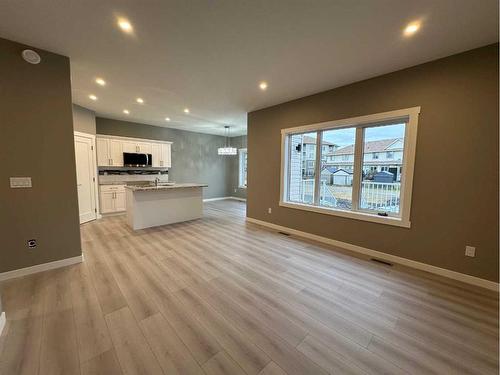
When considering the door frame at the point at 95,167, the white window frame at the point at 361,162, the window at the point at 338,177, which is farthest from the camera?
the door frame at the point at 95,167

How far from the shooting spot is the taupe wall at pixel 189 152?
6328mm

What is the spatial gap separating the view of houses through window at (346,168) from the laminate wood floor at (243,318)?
3.55 ft

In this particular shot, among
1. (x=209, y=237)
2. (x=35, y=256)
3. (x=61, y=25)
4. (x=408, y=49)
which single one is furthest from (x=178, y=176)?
(x=408, y=49)

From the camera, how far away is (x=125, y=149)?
19.9ft

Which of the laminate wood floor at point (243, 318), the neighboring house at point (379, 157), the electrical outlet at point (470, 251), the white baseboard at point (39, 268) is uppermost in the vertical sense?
the neighboring house at point (379, 157)

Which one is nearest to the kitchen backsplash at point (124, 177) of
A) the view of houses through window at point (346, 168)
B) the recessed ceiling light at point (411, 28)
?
the view of houses through window at point (346, 168)

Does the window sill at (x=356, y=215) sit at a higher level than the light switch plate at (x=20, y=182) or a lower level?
lower

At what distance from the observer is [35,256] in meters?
2.67

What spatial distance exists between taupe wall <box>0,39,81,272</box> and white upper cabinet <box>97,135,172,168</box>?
328 cm

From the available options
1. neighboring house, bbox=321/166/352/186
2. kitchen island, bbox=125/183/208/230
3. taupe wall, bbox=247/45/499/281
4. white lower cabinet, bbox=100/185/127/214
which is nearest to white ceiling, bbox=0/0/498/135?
taupe wall, bbox=247/45/499/281

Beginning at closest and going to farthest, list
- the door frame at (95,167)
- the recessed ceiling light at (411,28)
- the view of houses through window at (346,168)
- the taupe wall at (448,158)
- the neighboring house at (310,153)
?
1. the recessed ceiling light at (411,28)
2. the taupe wall at (448,158)
3. the view of houses through window at (346,168)
4. the neighboring house at (310,153)
5. the door frame at (95,167)

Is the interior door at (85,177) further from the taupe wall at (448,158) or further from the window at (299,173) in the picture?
the taupe wall at (448,158)

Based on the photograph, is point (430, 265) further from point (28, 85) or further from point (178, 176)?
point (178, 176)

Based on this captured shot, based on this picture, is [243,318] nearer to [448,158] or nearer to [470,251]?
[470,251]
